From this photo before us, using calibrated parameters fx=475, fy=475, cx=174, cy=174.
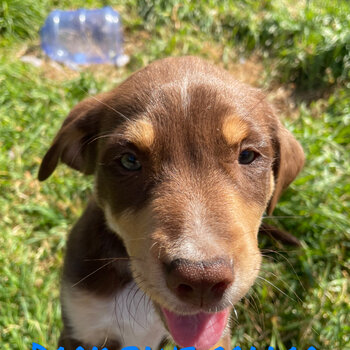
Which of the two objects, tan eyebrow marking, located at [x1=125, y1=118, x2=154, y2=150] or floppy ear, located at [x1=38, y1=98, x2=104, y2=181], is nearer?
tan eyebrow marking, located at [x1=125, y1=118, x2=154, y2=150]

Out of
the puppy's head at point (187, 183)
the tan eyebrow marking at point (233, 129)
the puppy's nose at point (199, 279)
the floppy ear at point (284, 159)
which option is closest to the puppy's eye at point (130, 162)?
the puppy's head at point (187, 183)

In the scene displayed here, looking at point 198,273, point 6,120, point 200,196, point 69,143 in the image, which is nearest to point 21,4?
point 6,120

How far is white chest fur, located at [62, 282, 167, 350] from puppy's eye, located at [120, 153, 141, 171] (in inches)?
34.8

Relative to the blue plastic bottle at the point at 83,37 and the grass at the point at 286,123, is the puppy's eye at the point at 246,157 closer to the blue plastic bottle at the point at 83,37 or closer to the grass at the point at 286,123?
the grass at the point at 286,123

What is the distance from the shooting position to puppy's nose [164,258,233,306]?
2.04 m

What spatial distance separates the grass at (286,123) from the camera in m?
4.09

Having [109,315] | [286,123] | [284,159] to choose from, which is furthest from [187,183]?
[286,123]

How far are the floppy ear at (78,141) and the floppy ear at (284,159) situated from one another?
1.21 metres

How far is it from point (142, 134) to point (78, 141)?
33.4 inches

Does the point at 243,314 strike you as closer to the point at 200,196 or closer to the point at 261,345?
the point at 261,345

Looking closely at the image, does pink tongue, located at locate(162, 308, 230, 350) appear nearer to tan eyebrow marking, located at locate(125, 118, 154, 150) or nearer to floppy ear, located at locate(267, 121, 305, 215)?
tan eyebrow marking, located at locate(125, 118, 154, 150)

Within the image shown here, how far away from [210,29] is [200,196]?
5267mm

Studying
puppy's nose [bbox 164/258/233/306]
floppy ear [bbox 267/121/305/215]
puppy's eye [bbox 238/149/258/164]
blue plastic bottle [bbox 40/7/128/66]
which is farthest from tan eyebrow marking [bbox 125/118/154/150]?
blue plastic bottle [bbox 40/7/128/66]

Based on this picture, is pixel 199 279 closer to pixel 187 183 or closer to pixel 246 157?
pixel 187 183
